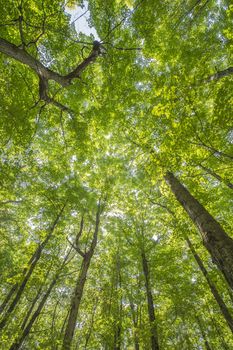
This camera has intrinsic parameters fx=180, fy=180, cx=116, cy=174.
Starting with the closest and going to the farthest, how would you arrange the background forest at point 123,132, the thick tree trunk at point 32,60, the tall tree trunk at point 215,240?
the tall tree trunk at point 215,240 < the thick tree trunk at point 32,60 < the background forest at point 123,132

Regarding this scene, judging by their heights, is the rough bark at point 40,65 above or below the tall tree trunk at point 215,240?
above

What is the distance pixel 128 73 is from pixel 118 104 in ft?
3.79

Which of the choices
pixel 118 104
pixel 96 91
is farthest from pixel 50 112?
pixel 118 104

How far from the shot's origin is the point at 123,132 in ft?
28.4

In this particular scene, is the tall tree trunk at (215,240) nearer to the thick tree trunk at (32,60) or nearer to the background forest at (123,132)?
the background forest at (123,132)

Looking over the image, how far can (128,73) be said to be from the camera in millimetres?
6762

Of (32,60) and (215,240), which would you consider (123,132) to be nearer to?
(32,60)

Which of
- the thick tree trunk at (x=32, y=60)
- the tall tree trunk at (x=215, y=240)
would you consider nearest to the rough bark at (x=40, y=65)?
the thick tree trunk at (x=32, y=60)

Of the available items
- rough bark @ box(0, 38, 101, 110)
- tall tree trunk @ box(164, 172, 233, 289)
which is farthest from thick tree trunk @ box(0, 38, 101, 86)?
tall tree trunk @ box(164, 172, 233, 289)

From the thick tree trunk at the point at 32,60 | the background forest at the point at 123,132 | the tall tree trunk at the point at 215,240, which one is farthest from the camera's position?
the background forest at the point at 123,132

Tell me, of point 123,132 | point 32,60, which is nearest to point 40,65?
point 32,60

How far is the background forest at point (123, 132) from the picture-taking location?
4527 millimetres

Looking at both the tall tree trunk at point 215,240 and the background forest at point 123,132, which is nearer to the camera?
the tall tree trunk at point 215,240

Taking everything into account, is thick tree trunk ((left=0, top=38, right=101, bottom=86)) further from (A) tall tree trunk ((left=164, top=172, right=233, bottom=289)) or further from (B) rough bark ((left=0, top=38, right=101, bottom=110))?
(A) tall tree trunk ((left=164, top=172, right=233, bottom=289))
